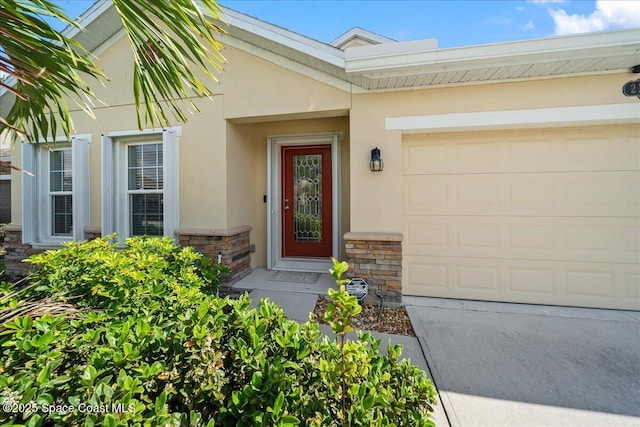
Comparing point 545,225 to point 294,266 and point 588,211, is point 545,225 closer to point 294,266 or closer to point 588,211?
point 588,211

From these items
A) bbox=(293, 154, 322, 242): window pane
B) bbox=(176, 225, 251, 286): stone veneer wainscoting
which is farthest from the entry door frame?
bbox=(176, 225, 251, 286): stone veneer wainscoting

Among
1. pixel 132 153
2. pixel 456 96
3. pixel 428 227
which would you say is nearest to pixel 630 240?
pixel 428 227

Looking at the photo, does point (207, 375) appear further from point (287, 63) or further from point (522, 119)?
point (522, 119)

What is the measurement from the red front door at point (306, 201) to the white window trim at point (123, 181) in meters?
1.82

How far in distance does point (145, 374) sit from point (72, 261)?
6.82 feet

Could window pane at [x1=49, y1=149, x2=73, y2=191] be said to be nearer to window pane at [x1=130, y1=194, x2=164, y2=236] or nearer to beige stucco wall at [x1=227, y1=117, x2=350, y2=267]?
window pane at [x1=130, y1=194, x2=164, y2=236]

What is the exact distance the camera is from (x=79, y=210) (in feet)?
14.7

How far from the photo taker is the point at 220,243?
4.08m

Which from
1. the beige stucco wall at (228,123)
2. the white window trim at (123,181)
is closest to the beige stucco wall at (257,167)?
the beige stucco wall at (228,123)

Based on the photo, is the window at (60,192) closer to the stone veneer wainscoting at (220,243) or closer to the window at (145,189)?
the window at (145,189)

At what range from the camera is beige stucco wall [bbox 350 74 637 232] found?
3373 mm

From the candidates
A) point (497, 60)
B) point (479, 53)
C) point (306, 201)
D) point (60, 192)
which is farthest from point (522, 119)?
point (60, 192)

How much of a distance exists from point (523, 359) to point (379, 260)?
1.74m

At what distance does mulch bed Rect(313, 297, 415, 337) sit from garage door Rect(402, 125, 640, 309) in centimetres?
67
